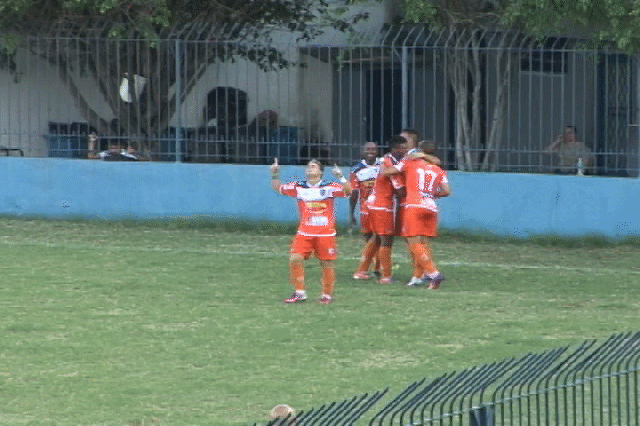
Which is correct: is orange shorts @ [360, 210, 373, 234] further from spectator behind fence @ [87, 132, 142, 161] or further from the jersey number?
spectator behind fence @ [87, 132, 142, 161]

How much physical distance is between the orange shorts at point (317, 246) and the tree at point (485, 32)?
597cm

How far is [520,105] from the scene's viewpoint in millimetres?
19359

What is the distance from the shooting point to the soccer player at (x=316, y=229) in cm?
1367

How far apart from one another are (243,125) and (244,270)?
452cm

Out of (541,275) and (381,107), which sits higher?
(381,107)

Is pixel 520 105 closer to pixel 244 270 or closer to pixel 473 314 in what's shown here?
pixel 244 270

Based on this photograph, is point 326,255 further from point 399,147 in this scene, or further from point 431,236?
point 399,147

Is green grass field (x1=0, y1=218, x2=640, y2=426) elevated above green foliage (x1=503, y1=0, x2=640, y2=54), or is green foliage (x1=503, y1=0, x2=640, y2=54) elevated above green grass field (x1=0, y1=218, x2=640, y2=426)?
green foliage (x1=503, y1=0, x2=640, y2=54)

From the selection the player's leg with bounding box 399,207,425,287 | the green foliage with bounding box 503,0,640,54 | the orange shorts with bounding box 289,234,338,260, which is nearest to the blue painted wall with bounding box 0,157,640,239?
the green foliage with bounding box 503,0,640,54

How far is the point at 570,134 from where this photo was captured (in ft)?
62.0

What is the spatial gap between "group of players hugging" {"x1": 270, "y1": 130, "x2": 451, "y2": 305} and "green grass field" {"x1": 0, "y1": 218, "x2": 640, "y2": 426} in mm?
274

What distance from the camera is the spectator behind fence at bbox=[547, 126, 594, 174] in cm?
1884

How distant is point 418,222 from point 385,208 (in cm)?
51

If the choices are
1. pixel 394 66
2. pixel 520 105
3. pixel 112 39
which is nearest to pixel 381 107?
pixel 394 66
